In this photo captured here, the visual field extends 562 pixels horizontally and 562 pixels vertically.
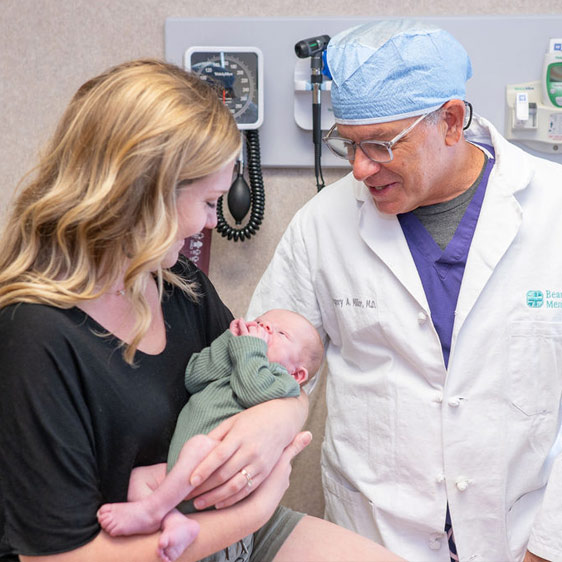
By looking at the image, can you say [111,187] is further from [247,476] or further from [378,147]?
[378,147]

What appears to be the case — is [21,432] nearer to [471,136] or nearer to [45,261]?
[45,261]

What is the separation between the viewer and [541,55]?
178 cm

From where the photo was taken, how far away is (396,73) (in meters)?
1.39

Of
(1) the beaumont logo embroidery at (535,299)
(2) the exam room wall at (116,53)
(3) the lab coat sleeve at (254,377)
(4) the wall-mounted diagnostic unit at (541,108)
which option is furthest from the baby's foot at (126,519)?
(4) the wall-mounted diagnostic unit at (541,108)

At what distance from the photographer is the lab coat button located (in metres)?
1.46

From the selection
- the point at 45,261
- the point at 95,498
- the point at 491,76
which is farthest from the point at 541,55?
the point at 95,498

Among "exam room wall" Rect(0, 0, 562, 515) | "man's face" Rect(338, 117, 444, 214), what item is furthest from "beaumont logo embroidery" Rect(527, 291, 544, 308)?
"exam room wall" Rect(0, 0, 562, 515)

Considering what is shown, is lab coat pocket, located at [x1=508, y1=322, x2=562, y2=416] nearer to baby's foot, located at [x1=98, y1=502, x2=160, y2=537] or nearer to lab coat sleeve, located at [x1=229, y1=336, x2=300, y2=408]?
lab coat sleeve, located at [x1=229, y1=336, x2=300, y2=408]

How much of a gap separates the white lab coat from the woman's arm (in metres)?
0.41

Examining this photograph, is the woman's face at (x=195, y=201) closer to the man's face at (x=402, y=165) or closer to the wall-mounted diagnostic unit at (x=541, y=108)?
the man's face at (x=402, y=165)

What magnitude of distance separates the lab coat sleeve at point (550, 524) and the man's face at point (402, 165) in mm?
611

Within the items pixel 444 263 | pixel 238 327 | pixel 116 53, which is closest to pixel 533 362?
pixel 444 263

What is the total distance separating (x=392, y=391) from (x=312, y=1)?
999 millimetres

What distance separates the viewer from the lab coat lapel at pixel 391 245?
1.49 meters
